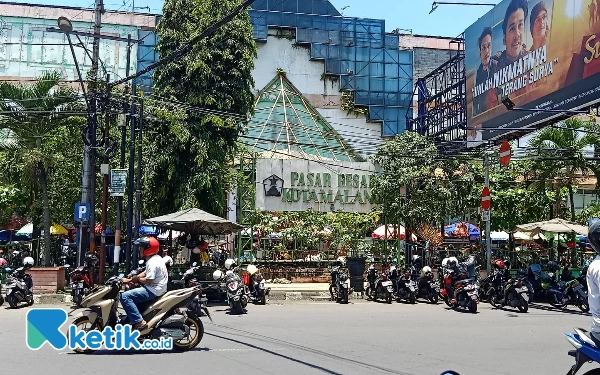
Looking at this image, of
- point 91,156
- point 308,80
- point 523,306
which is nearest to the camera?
point 523,306

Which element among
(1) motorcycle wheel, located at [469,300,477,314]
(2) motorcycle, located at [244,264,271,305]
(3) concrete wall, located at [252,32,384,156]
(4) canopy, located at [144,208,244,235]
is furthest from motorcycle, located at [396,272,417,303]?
(3) concrete wall, located at [252,32,384,156]

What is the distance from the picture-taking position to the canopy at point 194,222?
17.5 metres

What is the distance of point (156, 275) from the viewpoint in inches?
348

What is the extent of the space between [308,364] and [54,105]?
1426cm

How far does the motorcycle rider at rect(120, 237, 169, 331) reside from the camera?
28.6 feet

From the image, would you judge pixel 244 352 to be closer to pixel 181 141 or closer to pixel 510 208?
pixel 181 141

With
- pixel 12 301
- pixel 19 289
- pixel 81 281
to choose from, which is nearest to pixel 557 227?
pixel 81 281

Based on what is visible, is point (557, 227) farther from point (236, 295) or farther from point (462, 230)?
point (236, 295)

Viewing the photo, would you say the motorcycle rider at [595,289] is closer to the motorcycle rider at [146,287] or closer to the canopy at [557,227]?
the motorcycle rider at [146,287]

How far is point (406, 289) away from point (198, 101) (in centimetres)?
927

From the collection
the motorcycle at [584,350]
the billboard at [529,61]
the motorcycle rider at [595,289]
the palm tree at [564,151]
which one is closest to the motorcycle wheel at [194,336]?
the motorcycle at [584,350]

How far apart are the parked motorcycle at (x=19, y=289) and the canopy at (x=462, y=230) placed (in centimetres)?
1841

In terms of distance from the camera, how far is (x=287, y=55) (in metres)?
39.9

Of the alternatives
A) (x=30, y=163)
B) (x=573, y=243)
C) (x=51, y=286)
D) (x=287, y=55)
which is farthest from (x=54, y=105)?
(x=287, y=55)
